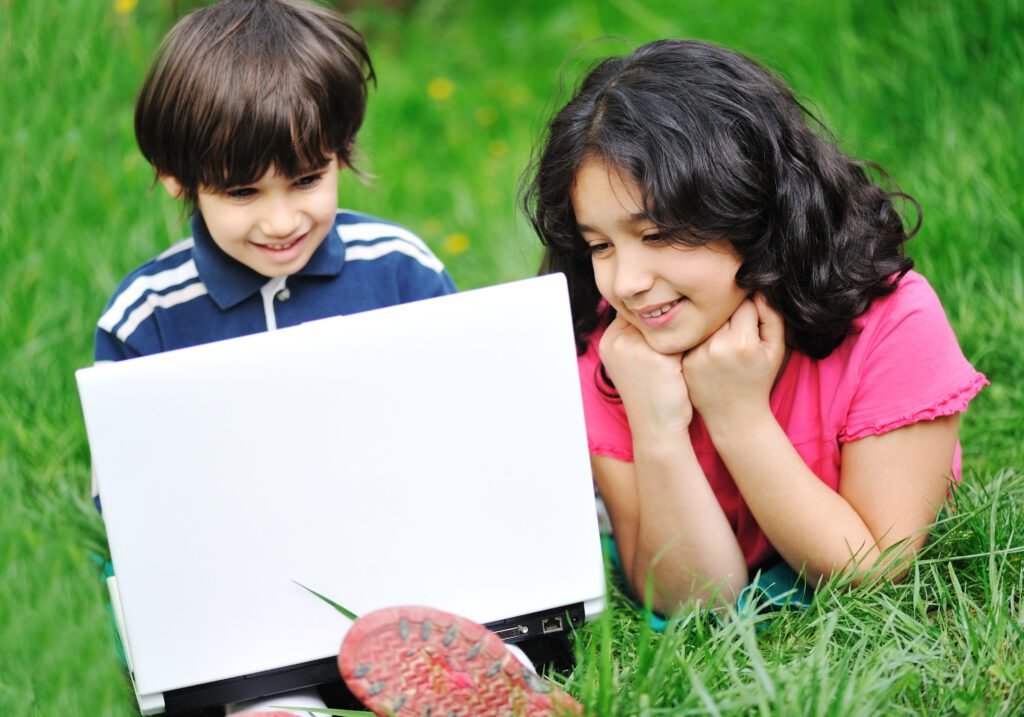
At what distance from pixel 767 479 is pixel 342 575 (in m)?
0.64

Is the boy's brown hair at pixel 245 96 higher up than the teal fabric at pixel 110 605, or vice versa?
the boy's brown hair at pixel 245 96

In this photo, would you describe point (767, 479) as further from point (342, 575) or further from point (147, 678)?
point (147, 678)

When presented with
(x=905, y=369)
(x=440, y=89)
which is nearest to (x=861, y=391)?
(x=905, y=369)

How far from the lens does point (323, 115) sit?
184 cm

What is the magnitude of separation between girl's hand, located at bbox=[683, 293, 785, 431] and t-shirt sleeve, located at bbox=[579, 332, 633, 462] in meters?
0.18

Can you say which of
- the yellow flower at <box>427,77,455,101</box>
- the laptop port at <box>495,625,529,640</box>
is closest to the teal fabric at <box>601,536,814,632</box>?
the laptop port at <box>495,625,529,640</box>

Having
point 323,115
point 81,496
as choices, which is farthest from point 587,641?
point 81,496

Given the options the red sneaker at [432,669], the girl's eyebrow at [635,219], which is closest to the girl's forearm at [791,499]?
the girl's eyebrow at [635,219]

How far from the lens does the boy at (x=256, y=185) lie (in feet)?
5.81

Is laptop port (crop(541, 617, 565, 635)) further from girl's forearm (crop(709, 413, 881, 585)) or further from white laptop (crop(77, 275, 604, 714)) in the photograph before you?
girl's forearm (crop(709, 413, 881, 585))

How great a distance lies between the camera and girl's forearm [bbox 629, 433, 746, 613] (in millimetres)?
1642

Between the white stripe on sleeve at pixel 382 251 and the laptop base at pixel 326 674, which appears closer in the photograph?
the laptop base at pixel 326 674

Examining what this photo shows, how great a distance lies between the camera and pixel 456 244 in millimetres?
3121

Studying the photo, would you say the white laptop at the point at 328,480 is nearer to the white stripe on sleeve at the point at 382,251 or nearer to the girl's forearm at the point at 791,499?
the girl's forearm at the point at 791,499
